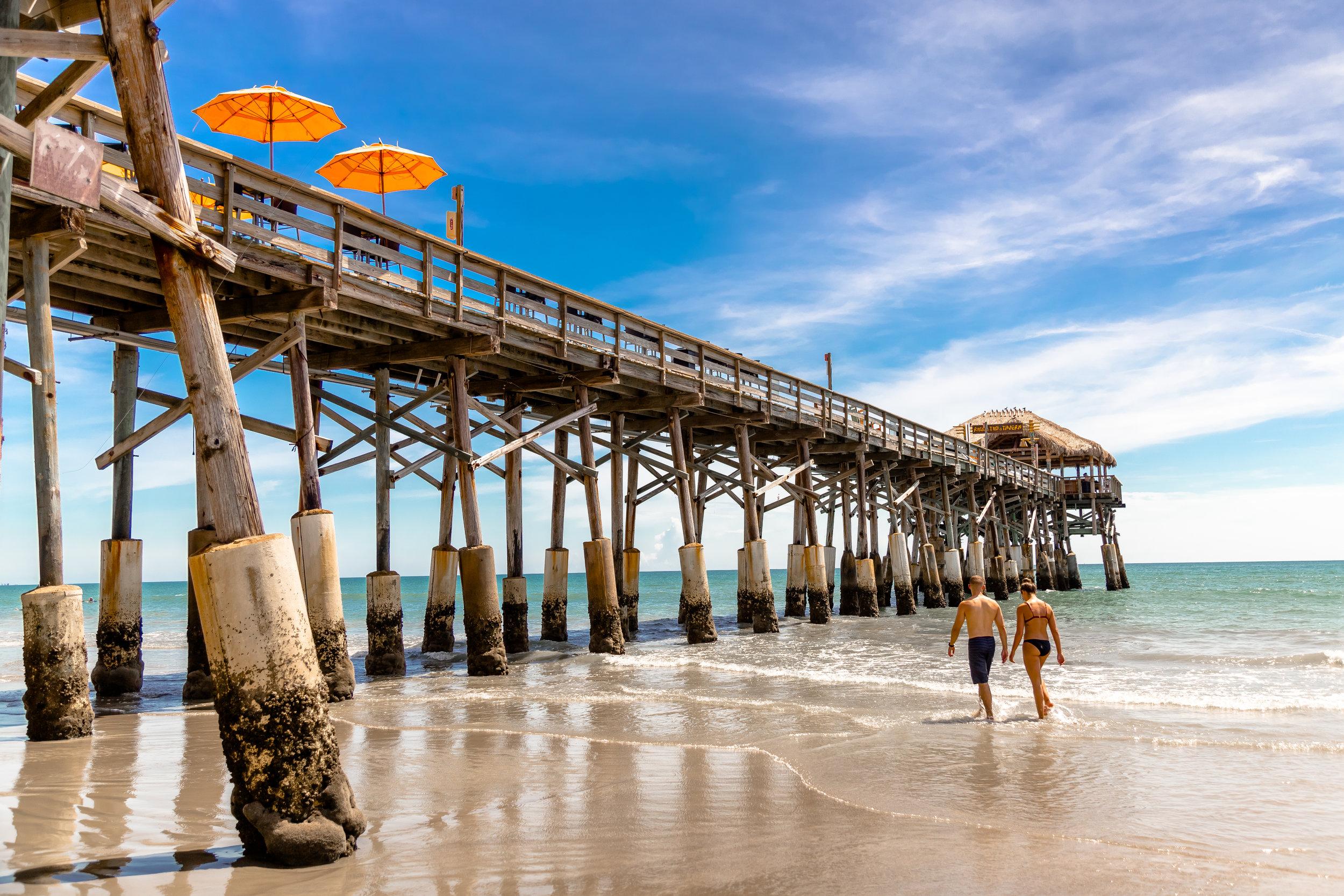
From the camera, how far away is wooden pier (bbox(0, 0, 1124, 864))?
13.9ft

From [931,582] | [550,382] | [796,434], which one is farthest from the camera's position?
[931,582]

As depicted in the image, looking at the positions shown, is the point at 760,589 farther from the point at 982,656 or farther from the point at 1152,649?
the point at 982,656

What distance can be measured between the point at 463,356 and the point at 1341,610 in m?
32.2

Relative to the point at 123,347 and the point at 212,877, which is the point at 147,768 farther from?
the point at 123,347

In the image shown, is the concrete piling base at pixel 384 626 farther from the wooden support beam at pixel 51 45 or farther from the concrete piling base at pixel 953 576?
the concrete piling base at pixel 953 576

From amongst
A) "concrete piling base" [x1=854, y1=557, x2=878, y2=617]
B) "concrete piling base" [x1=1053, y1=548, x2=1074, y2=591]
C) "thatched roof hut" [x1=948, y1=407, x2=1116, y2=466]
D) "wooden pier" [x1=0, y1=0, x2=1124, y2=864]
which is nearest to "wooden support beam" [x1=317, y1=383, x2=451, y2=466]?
"wooden pier" [x1=0, y1=0, x2=1124, y2=864]

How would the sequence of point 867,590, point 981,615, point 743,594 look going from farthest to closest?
point 867,590 < point 743,594 < point 981,615

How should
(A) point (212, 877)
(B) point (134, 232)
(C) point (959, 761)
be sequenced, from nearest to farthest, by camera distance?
(A) point (212, 877) → (C) point (959, 761) → (B) point (134, 232)

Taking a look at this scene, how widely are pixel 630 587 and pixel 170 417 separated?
35.5 feet

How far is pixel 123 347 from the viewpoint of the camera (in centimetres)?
1052

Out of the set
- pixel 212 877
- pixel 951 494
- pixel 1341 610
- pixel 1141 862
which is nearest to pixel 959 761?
pixel 1141 862

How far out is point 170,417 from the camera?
9.52m

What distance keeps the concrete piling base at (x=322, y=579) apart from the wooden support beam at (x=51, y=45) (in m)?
5.83

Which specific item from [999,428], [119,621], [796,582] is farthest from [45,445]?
[999,428]
